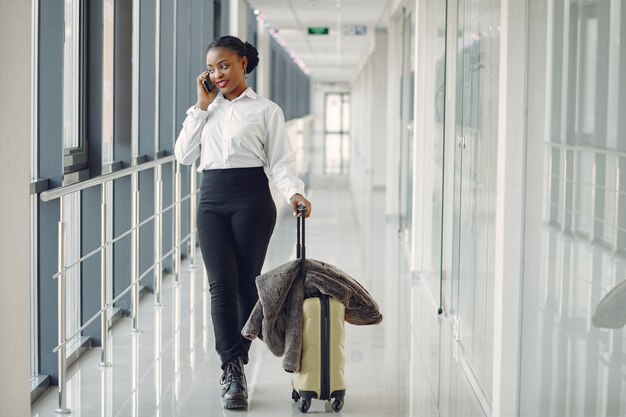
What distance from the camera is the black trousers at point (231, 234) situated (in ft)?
14.5

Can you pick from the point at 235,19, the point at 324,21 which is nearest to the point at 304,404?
the point at 235,19

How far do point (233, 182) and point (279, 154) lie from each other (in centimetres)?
25

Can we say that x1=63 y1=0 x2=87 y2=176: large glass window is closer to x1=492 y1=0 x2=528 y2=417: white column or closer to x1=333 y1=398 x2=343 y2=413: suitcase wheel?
x1=333 y1=398 x2=343 y2=413: suitcase wheel

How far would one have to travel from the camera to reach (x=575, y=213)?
10.3 feet

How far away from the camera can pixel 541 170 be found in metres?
3.65

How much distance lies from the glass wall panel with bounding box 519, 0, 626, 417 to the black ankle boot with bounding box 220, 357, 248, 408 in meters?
1.22

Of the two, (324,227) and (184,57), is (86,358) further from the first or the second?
(324,227)

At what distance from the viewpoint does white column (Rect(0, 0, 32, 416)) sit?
11.2 feet

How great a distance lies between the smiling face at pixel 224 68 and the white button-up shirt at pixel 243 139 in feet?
0.26

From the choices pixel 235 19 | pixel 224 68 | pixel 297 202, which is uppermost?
pixel 235 19

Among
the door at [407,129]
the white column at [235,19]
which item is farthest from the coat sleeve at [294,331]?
the white column at [235,19]

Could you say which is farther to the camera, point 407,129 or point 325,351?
point 407,129

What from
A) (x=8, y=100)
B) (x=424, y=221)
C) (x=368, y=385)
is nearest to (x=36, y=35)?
(x=8, y=100)

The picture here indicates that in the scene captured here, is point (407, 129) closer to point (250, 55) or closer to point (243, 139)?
point (250, 55)
